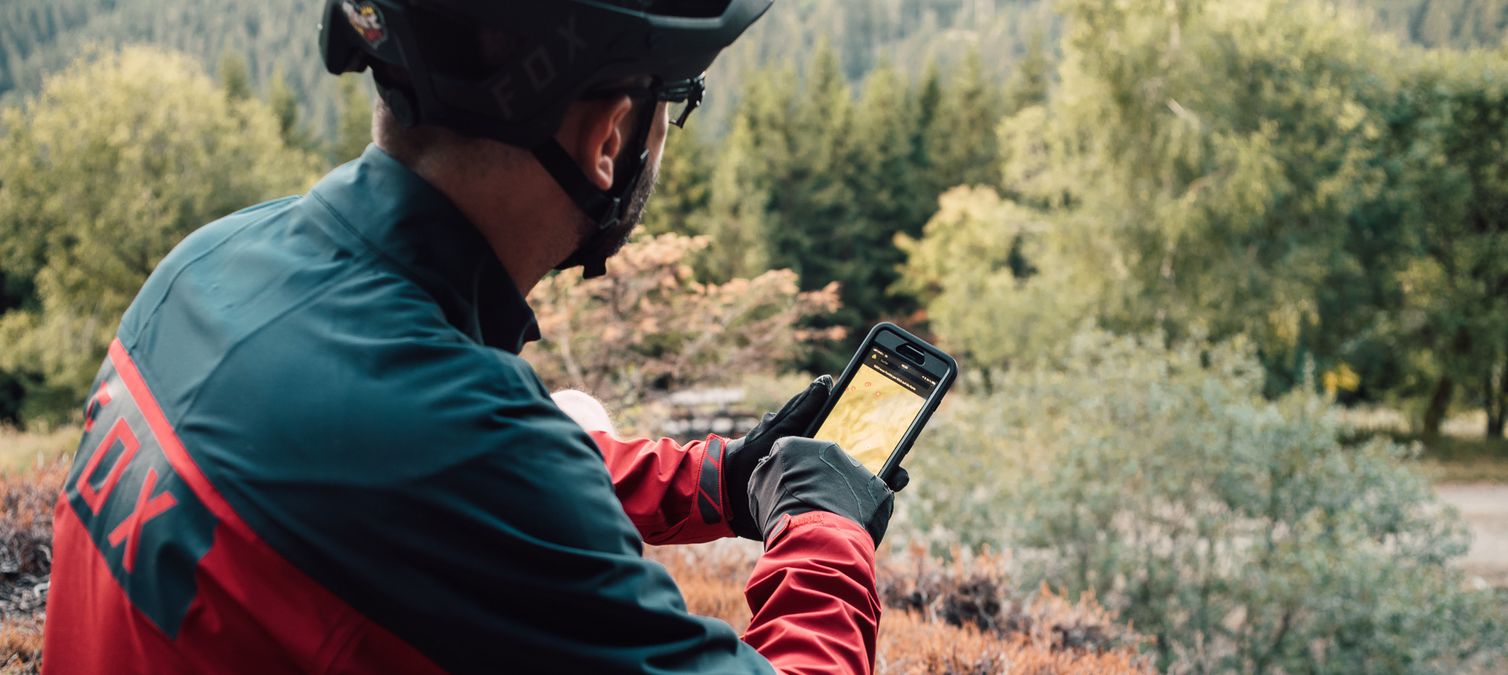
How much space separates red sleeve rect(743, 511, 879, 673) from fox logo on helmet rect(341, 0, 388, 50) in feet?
2.68

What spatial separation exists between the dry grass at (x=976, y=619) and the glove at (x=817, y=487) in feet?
6.27

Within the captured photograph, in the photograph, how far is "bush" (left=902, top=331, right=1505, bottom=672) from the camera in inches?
336

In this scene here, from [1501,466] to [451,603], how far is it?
31.8 metres

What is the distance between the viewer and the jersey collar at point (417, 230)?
116 cm

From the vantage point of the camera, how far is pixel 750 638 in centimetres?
140

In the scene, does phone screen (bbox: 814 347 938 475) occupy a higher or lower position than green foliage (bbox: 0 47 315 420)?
higher

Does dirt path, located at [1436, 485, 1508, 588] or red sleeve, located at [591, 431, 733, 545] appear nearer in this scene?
red sleeve, located at [591, 431, 733, 545]

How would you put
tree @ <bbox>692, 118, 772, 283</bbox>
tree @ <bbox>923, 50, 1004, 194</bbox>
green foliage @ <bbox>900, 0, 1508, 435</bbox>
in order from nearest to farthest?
1. green foliage @ <bbox>900, 0, 1508, 435</bbox>
2. tree @ <bbox>692, 118, 772, 283</bbox>
3. tree @ <bbox>923, 50, 1004, 194</bbox>

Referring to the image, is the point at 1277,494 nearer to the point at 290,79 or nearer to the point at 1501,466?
the point at 1501,466

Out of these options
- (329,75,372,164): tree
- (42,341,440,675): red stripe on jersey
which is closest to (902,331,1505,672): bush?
(42,341,440,675): red stripe on jersey

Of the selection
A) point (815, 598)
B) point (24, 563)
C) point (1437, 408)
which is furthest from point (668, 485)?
point (1437, 408)

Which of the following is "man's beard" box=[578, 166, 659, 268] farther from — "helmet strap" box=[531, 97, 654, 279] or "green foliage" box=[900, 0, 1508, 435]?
"green foliage" box=[900, 0, 1508, 435]

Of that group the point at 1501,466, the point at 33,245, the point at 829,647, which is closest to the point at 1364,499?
the point at 829,647

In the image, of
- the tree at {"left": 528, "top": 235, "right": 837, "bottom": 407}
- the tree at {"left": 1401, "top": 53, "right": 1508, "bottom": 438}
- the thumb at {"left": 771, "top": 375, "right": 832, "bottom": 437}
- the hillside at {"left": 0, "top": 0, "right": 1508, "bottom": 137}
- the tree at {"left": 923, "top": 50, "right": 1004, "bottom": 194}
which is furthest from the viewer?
the hillside at {"left": 0, "top": 0, "right": 1508, "bottom": 137}
